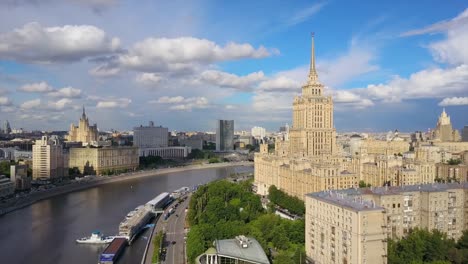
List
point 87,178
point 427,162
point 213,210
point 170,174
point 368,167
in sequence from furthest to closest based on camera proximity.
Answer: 1. point 170,174
2. point 87,178
3. point 368,167
4. point 427,162
5. point 213,210

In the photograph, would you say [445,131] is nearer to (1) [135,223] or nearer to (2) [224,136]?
(2) [224,136]

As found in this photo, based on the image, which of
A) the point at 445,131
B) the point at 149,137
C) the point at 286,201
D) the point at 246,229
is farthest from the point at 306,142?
the point at 149,137

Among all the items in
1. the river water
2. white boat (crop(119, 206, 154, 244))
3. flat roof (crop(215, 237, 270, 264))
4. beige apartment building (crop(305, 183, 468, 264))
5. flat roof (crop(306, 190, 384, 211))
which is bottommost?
the river water

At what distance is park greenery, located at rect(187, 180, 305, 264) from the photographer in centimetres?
1788

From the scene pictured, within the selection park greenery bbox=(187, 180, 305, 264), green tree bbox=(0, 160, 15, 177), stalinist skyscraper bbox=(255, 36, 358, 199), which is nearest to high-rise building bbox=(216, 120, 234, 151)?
green tree bbox=(0, 160, 15, 177)

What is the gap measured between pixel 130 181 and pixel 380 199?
3567 centimetres

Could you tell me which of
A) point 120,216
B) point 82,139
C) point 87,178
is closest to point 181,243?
point 120,216

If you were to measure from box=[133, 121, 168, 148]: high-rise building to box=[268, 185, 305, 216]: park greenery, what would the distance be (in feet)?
212

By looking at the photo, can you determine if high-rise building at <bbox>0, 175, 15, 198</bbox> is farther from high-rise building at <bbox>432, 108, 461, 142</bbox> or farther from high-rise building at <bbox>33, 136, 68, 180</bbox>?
high-rise building at <bbox>432, 108, 461, 142</bbox>

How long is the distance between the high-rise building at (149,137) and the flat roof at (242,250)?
75936mm

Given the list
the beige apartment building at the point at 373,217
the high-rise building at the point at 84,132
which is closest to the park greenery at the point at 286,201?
the beige apartment building at the point at 373,217

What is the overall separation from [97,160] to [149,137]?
135ft

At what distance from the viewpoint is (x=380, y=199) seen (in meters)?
17.9

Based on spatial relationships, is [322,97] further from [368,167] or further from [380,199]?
[380,199]
